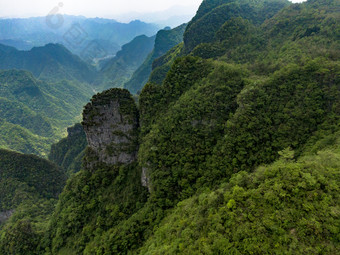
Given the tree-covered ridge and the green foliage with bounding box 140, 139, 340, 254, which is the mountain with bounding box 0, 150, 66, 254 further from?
the green foliage with bounding box 140, 139, 340, 254

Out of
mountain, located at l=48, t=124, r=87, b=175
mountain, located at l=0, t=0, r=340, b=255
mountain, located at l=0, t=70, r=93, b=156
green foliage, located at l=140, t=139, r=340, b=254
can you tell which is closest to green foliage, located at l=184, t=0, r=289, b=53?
mountain, located at l=0, t=0, r=340, b=255

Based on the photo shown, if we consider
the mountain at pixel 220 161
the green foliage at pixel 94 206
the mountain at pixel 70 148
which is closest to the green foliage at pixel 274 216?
the mountain at pixel 220 161


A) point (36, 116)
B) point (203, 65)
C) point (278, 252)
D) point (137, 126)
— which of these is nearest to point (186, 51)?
point (203, 65)

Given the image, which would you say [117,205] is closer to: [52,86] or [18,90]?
[18,90]

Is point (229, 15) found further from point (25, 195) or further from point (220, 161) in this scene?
point (25, 195)

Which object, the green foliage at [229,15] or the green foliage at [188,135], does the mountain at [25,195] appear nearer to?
the green foliage at [188,135]
